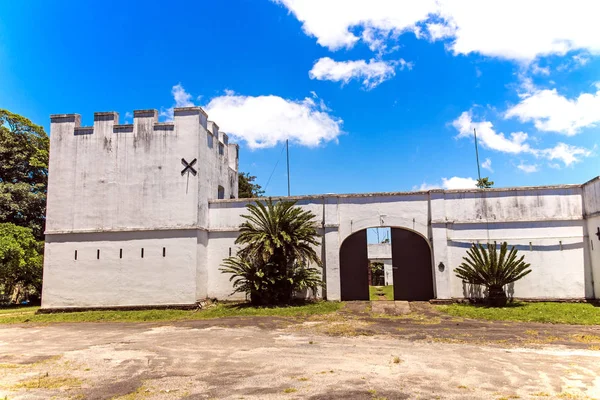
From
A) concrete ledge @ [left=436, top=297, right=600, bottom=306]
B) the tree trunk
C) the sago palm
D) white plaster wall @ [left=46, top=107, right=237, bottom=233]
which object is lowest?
concrete ledge @ [left=436, top=297, right=600, bottom=306]

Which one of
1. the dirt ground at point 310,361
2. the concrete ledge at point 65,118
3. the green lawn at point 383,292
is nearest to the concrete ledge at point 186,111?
the concrete ledge at point 65,118

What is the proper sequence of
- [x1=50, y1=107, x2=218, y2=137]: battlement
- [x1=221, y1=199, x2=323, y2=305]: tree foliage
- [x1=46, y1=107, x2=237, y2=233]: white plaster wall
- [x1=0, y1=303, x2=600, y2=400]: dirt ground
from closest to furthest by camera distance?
[x1=0, y1=303, x2=600, y2=400]: dirt ground, [x1=221, y1=199, x2=323, y2=305]: tree foliage, [x1=46, y1=107, x2=237, y2=233]: white plaster wall, [x1=50, y1=107, x2=218, y2=137]: battlement

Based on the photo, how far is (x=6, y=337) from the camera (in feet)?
43.4

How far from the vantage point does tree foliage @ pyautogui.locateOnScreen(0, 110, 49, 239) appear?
2498cm

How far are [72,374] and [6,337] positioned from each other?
728 cm

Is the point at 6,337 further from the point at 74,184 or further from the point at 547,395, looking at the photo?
the point at 547,395

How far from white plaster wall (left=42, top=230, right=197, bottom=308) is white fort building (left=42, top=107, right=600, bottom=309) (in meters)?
0.05

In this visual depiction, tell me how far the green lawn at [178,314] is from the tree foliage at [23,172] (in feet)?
30.7

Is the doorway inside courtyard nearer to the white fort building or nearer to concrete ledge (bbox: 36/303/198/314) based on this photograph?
the white fort building

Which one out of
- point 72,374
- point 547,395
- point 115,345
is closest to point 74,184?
point 115,345

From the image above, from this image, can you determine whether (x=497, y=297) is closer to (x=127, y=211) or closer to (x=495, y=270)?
(x=495, y=270)

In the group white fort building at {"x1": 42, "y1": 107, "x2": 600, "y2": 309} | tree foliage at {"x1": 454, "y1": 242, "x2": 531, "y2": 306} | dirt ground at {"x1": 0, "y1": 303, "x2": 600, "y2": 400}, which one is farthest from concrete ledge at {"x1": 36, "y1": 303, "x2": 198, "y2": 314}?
tree foliage at {"x1": 454, "y1": 242, "x2": 531, "y2": 306}

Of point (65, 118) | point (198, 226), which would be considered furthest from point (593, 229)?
point (65, 118)

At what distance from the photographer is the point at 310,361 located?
27.9 feet
